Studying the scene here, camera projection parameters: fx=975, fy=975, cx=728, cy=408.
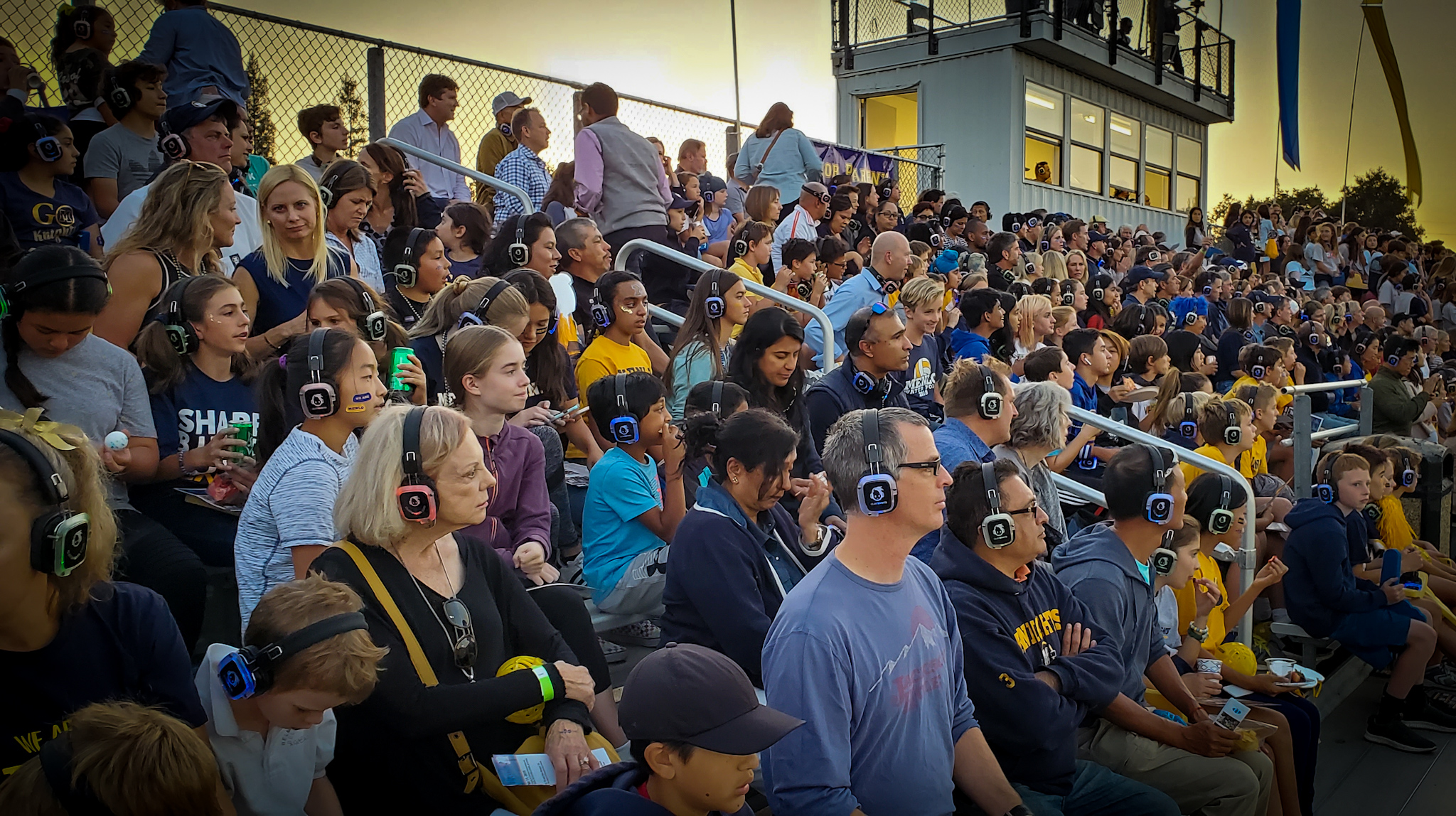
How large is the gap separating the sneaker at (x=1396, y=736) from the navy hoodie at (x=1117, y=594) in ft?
8.96

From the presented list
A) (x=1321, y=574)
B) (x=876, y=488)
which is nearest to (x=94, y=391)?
(x=876, y=488)

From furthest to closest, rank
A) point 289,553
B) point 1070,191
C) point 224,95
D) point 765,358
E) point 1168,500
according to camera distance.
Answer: point 1070,191 < point 224,95 < point 765,358 < point 1168,500 < point 289,553

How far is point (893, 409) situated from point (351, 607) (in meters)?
1.55

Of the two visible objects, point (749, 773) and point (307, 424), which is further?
point (307, 424)

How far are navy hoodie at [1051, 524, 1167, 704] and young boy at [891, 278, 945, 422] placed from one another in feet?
7.08

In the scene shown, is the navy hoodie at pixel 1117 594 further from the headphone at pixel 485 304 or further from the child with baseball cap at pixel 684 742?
the headphone at pixel 485 304

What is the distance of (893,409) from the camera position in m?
2.84

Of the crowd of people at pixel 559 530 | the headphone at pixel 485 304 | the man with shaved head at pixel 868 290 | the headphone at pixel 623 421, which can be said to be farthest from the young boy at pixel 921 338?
the headphone at pixel 485 304

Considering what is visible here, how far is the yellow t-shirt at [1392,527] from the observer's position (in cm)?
633

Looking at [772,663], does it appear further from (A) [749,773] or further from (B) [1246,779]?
(B) [1246,779]

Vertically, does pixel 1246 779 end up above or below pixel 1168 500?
below

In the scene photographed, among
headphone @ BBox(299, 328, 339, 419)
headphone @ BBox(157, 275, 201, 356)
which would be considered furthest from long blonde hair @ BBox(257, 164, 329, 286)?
headphone @ BBox(299, 328, 339, 419)

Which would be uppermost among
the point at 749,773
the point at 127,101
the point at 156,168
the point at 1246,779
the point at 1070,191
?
the point at 1070,191

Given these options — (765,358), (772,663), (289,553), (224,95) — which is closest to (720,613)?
(772,663)
